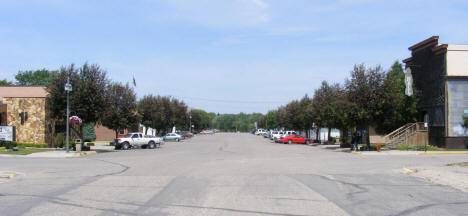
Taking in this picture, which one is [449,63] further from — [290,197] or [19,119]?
[19,119]

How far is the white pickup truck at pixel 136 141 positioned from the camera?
40750 millimetres

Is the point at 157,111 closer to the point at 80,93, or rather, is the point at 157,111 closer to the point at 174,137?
the point at 174,137

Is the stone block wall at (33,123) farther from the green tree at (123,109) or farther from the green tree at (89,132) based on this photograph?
the green tree at (89,132)

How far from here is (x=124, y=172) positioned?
18.2 meters

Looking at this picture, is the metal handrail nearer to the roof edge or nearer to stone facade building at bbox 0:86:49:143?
the roof edge

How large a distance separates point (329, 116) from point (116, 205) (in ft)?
117

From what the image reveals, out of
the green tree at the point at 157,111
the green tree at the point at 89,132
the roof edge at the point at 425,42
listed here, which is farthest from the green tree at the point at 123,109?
the roof edge at the point at 425,42

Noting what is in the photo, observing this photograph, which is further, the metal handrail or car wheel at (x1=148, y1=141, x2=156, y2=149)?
car wheel at (x1=148, y1=141, x2=156, y2=149)

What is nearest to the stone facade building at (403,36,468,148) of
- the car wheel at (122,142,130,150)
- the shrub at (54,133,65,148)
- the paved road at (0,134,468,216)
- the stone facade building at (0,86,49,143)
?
the paved road at (0,134,468,216)

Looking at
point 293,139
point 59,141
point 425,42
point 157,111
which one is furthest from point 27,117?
point 425,42

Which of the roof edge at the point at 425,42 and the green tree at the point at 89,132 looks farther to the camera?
the green tree at the point at 89,132

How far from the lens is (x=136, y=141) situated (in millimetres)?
42250

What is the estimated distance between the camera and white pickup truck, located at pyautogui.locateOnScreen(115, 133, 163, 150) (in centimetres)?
4075

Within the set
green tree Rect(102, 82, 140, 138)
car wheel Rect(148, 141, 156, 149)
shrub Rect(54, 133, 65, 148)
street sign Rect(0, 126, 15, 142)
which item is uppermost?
green tree Rect(102, 82, 140, 138)
